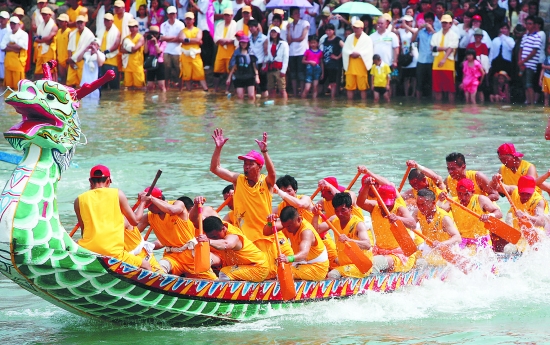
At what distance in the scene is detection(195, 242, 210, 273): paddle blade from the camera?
→ 8.88m

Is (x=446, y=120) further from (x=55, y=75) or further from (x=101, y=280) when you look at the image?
(x=101, y=280)

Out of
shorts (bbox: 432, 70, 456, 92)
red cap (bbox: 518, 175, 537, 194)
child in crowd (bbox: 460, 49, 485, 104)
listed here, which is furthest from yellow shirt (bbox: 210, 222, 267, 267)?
shorts (bbox: 432, 70, 456, 92)

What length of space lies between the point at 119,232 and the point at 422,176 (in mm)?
3758

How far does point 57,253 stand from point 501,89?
1355cm

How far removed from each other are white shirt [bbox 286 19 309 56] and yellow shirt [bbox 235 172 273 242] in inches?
424

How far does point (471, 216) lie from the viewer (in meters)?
10.9

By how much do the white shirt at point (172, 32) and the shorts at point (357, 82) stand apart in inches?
130

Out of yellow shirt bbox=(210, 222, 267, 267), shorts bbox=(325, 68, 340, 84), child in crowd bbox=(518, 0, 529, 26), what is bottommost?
yellow shirt bbox=(210, 222, 267, 267)

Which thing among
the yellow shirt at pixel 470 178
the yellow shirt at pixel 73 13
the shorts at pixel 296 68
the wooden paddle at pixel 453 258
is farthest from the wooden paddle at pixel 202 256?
the yellow shirt at pixel 73 13

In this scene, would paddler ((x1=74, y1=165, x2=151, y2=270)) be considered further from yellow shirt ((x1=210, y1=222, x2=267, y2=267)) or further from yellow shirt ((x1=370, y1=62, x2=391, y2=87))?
yellow shirt ((x1=370, y1=62, x2=391, y2=87))

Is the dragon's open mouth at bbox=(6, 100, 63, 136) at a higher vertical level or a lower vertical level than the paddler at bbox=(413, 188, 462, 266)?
higher

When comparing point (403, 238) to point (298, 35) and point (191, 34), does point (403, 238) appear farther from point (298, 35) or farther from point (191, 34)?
point (191, 34)

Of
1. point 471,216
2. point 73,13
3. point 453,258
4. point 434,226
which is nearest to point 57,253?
point 434,226

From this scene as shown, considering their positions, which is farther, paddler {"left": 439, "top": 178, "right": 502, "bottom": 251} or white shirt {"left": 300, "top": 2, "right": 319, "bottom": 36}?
white shirt {"left": 300, "top": 2, "right": 319, "bottom": 36}
